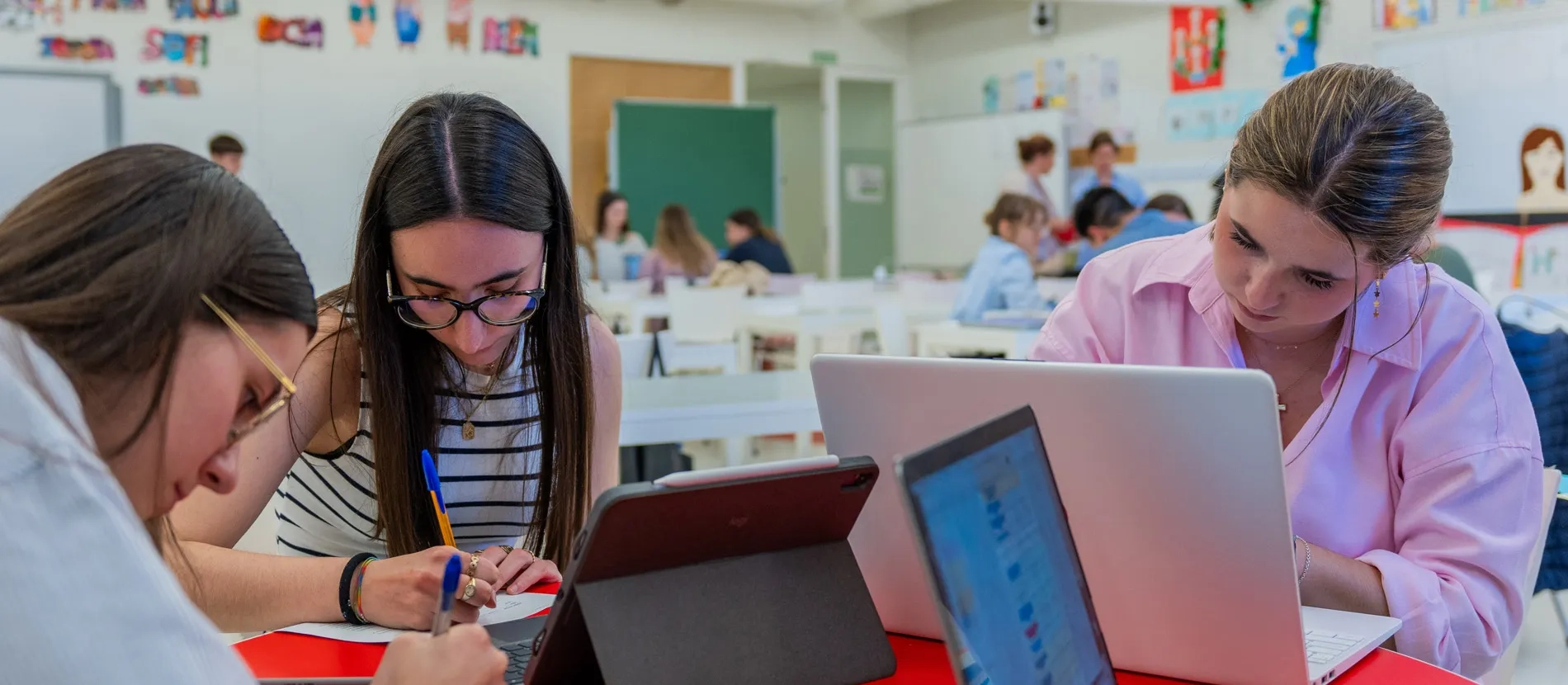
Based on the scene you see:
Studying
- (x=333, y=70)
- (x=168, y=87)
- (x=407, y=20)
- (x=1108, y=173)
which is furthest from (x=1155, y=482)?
(x=407, y=20)

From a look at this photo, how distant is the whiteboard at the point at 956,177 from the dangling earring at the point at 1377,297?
7.57 m

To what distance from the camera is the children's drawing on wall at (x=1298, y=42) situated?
7.11 m

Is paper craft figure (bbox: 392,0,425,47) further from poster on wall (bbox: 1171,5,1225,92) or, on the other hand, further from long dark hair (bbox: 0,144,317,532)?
long dark hair (bbox: 0,144,317,532)

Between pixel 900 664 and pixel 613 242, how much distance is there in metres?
7.22

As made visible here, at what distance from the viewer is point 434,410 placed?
4.76ft

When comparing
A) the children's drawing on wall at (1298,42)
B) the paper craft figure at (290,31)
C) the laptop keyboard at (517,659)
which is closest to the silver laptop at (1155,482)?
the laptop keyboard at (517,659)

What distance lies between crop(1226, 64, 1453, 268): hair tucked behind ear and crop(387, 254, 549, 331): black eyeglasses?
74 cm

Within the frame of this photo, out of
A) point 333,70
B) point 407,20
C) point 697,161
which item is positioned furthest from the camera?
point 697,161

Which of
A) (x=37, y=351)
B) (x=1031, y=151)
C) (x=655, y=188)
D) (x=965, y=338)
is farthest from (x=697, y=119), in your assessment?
(x=37, y=351)

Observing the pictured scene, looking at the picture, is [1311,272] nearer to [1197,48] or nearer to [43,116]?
[1197,48]

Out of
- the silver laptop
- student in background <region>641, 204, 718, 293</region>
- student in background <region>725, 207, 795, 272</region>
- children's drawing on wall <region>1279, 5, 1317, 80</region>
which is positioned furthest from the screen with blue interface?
children's drawing on wall <region>1279, 5, 1317, 80</region>

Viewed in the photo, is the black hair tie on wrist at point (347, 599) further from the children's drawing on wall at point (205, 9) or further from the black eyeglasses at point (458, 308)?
the children's drawing on wall at point (205, 9)

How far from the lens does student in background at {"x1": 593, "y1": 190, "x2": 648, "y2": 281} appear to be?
8023 mm

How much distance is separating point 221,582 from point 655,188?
8156 mm
